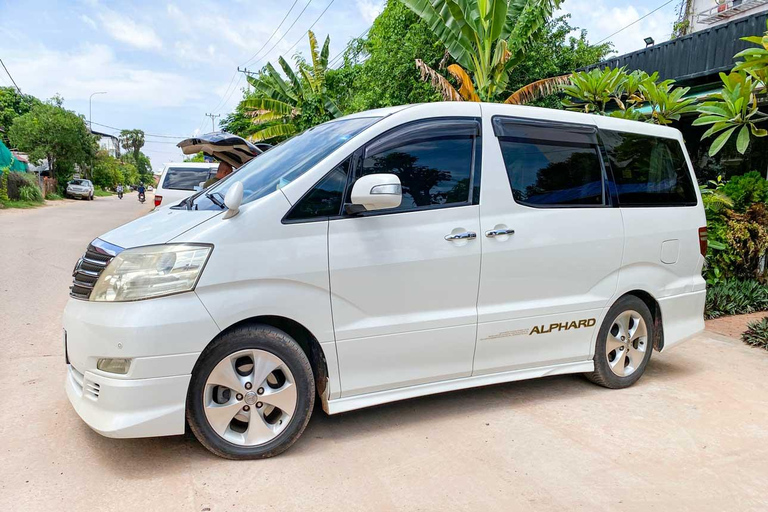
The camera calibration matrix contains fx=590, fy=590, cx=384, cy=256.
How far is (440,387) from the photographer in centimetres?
393

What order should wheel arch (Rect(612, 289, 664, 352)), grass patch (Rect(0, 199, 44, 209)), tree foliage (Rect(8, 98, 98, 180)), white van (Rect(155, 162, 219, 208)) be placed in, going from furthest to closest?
tree foliage (Rect(8, 98, 98, 180)) → grass patch (Rect(0, 199, 44, 209)) → white van (Rect(155, 162, 219, 208)) → wheel arch (Rect(612, 289, 664, 352))

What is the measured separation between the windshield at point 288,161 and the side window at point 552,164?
3.37ft

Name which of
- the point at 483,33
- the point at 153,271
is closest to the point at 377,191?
the point at 153,271

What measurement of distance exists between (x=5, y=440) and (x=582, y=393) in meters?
4.04

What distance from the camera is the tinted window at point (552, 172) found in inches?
165

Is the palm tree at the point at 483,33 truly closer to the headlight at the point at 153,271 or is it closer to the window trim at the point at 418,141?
the window trim at the point at 418,141

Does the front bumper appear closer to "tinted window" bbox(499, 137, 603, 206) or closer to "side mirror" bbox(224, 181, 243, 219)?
"side mirror" bbox(224, 181, 243, 219)

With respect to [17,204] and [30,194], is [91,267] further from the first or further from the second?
[30,194]

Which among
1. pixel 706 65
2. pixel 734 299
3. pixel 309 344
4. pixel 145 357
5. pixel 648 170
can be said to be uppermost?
pixel 706 65

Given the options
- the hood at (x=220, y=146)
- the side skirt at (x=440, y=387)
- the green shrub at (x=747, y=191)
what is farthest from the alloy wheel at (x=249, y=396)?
the green shrub at (x=747, y=191)

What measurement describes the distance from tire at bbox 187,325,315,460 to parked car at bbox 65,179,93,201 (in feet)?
138

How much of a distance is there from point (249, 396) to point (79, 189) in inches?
1666

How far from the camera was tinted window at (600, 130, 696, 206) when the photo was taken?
471 cm

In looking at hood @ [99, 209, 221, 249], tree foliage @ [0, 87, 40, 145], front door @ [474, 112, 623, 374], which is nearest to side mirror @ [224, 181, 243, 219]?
hood @ [99, 209, 221, 249]
